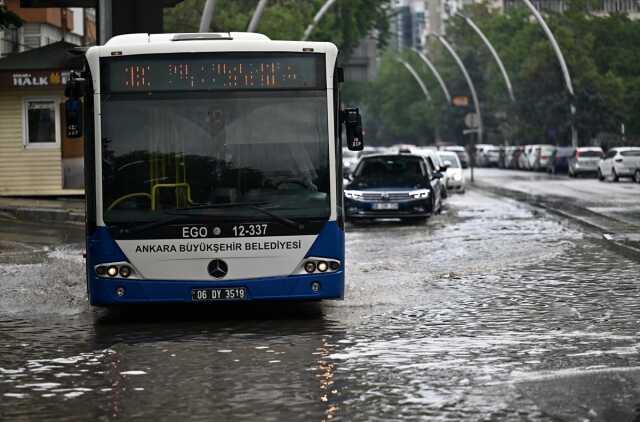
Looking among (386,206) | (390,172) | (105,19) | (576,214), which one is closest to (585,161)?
(576,214)

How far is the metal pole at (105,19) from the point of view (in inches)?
964

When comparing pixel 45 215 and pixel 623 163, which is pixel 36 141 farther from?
pixel 623 163

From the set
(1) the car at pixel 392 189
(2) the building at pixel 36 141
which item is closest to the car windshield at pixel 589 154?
(2) the building at pixel 36 141

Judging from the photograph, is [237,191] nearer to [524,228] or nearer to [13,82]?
[524,228]

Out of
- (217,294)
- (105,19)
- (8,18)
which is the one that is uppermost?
(105,19)

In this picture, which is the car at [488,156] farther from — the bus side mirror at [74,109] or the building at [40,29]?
the bus side mirror at [74,109]

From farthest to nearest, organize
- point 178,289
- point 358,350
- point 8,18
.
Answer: point 8,18 → point 178,289 → point 358,350

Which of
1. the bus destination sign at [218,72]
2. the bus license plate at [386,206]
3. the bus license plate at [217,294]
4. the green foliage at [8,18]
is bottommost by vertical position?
the bus license plate at [386,206]

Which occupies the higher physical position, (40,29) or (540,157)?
(40,29)

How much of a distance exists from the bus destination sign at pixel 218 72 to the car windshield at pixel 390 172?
18.7 metres

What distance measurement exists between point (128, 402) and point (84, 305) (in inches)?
259

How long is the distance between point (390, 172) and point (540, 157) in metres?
50.0

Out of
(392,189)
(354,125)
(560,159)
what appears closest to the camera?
(354,125)

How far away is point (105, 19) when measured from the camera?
24.6m
